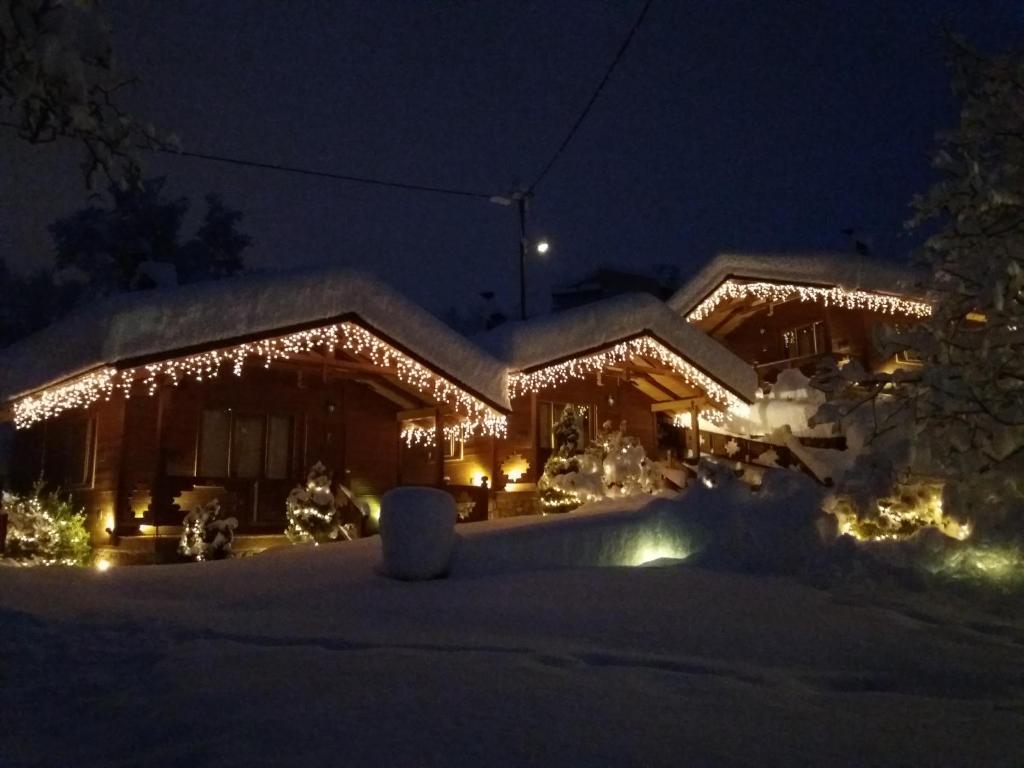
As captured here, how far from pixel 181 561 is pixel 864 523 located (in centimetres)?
1075

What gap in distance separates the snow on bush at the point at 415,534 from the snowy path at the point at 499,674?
54 centimetres

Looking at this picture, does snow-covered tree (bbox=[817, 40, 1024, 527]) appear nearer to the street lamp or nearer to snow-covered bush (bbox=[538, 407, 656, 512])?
snow-covered bush (bbox=[538, 407, 656, 512])

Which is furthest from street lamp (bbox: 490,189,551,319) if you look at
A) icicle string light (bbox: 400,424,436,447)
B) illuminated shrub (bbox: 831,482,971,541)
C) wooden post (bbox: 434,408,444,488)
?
illuminated shrub (bbox: 831,482,971,541)

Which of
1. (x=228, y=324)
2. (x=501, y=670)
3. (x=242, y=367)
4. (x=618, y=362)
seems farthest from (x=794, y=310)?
(x=501, y=670)

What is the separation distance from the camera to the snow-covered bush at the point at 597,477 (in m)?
16.5

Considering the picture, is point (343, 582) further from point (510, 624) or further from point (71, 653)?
point (71, 653)

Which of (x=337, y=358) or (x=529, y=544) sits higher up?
(x=337, y=358)

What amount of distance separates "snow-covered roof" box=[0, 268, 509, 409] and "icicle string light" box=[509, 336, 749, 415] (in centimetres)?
214

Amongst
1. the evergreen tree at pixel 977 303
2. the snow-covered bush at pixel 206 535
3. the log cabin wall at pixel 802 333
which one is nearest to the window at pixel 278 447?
the snow-covered bush at pixel 206 535

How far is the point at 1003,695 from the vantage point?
5.13 metres

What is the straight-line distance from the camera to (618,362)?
67.9 ft

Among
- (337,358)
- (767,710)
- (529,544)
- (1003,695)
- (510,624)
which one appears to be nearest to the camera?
(767,710)

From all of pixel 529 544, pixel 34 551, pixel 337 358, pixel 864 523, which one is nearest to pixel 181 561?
pixel 34 551

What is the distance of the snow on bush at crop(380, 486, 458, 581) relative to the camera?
9609mm
